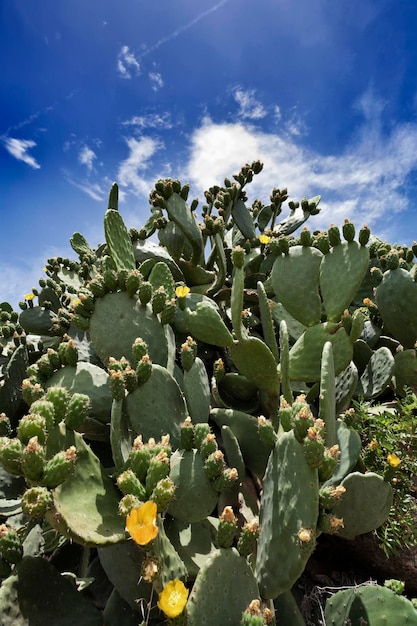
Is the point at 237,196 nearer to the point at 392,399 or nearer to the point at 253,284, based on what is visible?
the point at 253,284

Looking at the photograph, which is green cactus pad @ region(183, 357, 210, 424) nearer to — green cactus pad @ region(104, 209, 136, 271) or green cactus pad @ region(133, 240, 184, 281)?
green cactus pad @ region(104, 209, 136, 271)

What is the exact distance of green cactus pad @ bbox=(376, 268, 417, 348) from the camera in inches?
100

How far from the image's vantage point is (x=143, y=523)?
1149 mm

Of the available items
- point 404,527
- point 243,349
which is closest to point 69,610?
point 243,349

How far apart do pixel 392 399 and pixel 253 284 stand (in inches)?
50.2

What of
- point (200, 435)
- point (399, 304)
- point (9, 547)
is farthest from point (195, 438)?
point (399, 304)

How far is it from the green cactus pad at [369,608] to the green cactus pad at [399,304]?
1.51m

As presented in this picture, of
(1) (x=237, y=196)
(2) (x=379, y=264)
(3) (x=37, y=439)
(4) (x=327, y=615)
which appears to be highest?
(1) (x=237, y=196)

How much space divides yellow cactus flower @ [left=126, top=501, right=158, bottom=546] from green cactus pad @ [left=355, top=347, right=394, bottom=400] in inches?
62.3

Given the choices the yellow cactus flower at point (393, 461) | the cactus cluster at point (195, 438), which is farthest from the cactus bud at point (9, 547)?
the yellow cactus flower at point (393, 461)

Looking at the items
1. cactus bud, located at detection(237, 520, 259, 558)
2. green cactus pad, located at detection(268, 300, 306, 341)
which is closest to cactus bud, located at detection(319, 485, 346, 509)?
cactus bud, located at detection(237, 520, 259, 558)

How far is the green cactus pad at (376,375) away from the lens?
2.35m

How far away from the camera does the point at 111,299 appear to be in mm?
2094

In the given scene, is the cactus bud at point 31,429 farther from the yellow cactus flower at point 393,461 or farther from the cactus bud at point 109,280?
the yellow cactus flower at point 393,461
